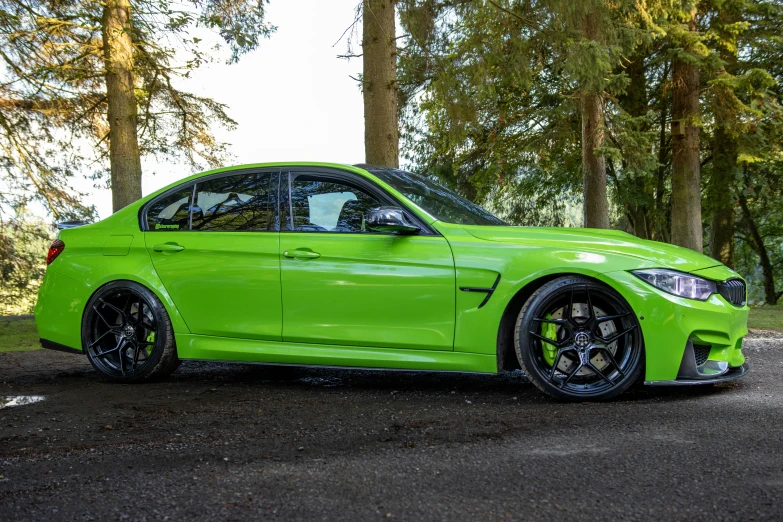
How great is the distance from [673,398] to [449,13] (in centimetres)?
798

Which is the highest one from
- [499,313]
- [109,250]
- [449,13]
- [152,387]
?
[449,13]

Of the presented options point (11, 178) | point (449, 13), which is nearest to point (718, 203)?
point (449, 13)

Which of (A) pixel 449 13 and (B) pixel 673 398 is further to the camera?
(A) pixel 449 13

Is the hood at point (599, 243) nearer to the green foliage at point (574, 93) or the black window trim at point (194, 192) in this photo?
the black window trim at point (194, 192)

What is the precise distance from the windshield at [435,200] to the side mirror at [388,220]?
314 mm

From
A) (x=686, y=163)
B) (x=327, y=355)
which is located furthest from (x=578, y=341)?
(x=686, y=163)

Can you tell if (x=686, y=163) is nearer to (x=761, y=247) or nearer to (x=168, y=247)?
(x=761, y=247)

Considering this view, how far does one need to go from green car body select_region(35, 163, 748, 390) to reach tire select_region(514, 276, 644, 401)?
9cm

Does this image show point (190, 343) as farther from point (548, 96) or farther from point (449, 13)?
point (548, 96)

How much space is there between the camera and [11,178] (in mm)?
17219

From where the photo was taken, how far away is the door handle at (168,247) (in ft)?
19.4

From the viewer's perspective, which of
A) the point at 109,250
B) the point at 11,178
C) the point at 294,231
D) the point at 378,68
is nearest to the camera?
the point at 294,231

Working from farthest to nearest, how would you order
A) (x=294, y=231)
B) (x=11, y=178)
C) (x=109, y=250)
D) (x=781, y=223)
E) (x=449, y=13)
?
(x=781, y=223)
(x=11, y=178)
(x=449, y=13)
(x=109, y=250)
(x=294, y=231)

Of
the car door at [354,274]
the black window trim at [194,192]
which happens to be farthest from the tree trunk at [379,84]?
the car door at [354,274]
